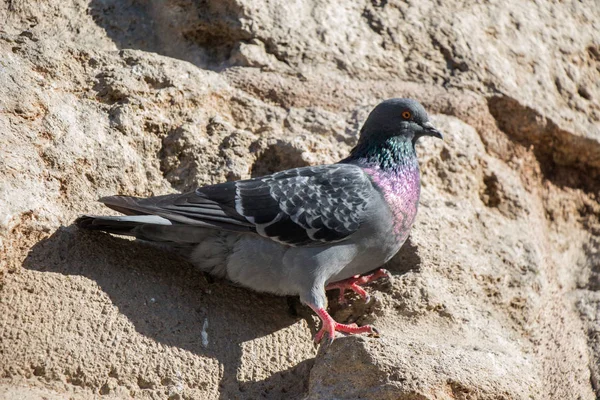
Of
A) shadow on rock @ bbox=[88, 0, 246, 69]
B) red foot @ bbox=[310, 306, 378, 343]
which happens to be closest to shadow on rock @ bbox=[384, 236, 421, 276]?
red foot @ bbox=[310, 306, 378, 343]

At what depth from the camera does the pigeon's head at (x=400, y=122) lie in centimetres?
563

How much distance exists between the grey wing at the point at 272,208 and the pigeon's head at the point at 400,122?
2.18 feet

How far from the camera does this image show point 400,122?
5.64m

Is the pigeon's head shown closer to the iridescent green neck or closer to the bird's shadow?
the iridescent green neck

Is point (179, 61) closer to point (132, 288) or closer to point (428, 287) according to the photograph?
point (132, 288)

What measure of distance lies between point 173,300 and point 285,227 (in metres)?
0.84

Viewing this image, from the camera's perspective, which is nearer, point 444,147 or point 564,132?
point 444,147

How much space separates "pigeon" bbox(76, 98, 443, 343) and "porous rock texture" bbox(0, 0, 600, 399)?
0.78ft

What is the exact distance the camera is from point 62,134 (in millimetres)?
5223

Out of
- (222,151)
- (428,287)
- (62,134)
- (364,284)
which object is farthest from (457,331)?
(62,134)

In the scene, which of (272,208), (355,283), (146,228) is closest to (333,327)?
(355,283)

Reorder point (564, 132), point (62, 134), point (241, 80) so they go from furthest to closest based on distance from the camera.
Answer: point (564, 132) < point (241, 80) < point (62, 134)

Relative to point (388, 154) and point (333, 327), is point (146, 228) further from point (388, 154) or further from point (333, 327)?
point (388, 154)

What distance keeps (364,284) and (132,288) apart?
1.60m
